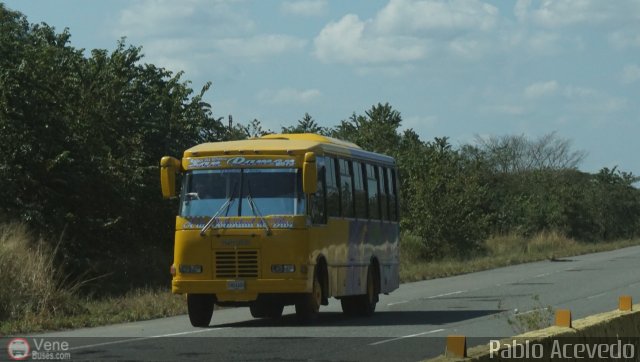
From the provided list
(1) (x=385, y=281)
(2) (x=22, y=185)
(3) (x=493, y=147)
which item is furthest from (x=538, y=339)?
(3) (x=493, y=147)

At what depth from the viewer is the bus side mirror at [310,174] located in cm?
1869

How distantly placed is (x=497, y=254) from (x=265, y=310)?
34.4 m

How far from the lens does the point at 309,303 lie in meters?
19.0

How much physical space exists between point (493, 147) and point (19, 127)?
84.0 m

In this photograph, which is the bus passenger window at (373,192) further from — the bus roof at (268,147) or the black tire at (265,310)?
the black tire at (265,310)

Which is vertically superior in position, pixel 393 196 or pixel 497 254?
pixel 393 196

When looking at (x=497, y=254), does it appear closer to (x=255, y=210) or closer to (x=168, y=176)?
(x=255, y=210)

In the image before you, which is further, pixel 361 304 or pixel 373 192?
pixel 373 192

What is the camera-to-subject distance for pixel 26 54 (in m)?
32.6

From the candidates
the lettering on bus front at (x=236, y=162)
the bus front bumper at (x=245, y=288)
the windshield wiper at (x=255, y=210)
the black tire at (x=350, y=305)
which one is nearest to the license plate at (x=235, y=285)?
the bus front bumper at (x=245, y=288)

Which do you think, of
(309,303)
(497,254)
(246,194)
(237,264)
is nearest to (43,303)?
(237,264)

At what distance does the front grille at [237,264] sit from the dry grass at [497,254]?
16333 mm

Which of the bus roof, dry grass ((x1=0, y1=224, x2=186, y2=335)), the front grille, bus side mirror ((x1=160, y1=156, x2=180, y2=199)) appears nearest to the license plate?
the front grille

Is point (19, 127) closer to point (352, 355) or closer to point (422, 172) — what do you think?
point (352, 355)
